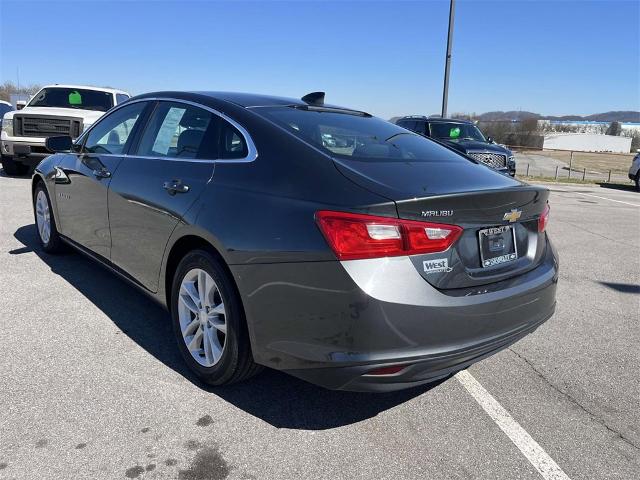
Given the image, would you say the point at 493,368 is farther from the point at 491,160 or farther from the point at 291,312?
the point at 491,160

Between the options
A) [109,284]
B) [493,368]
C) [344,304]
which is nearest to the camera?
[344,304]

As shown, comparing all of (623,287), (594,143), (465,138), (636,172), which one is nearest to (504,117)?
(594,143)

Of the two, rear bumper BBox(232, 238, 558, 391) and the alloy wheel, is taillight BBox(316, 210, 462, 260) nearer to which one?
rear bumper BBox(232, 238, 558, 391)

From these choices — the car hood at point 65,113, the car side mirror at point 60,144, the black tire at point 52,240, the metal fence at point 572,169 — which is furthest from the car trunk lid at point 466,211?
the metal fence at point 572,169

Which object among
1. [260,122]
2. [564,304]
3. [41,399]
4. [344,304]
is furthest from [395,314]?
[564,304]

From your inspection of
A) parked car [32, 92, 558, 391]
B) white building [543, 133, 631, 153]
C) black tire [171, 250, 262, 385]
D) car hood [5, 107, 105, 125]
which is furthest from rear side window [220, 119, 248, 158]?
white building [543, 133, 631, 153]

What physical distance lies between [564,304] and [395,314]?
3189 millimetres

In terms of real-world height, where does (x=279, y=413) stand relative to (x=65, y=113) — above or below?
below

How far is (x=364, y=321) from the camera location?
2322 millimetres

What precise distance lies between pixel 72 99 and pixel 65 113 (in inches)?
45.2

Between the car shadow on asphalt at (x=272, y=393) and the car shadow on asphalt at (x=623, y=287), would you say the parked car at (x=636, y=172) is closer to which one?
the car shadow on asphalt at (x=623, y=287)

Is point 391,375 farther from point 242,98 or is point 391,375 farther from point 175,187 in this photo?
point 242,98

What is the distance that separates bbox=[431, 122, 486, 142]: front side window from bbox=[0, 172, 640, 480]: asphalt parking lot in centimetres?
973

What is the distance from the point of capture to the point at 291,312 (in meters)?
2.52
